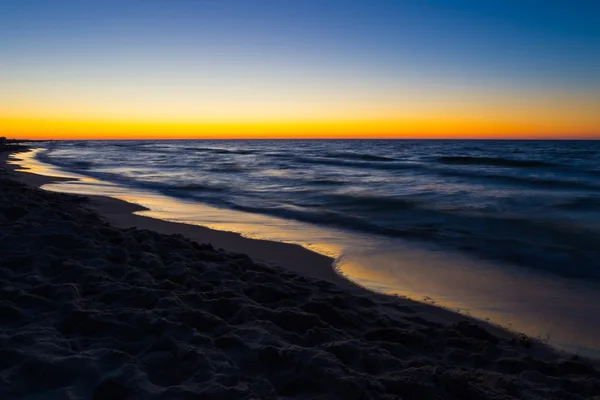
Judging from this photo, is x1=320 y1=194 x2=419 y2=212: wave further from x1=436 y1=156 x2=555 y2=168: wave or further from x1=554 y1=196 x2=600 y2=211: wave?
x1=436 y1=156 x2=555 y2=168: wave

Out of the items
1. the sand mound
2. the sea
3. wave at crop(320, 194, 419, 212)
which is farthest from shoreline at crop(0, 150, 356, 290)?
wave at crop(320, 194, 419, 212)

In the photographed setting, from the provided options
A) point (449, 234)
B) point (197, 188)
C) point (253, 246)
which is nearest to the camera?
point (253, 246)

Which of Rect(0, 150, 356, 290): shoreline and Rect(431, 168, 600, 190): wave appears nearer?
Rect(0, 150, 356, 290): shoreline

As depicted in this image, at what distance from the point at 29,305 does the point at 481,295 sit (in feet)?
17.4

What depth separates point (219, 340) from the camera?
3.62m

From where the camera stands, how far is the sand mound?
2.97 meters

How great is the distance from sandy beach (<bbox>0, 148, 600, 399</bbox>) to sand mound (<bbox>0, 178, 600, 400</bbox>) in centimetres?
1

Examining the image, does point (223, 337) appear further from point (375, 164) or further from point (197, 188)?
point (375, 164)

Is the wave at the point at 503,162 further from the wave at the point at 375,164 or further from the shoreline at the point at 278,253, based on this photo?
the shoreline at the point at 278,253

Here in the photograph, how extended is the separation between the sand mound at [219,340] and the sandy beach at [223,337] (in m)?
0.01

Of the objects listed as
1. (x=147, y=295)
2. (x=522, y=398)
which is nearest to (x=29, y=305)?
(x=147, y=295)

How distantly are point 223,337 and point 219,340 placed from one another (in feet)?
0.15

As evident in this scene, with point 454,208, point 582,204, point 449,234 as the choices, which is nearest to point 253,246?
point 449,234

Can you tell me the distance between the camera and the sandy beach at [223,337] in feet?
9.80
